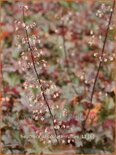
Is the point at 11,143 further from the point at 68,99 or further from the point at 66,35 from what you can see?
the point at 66,35

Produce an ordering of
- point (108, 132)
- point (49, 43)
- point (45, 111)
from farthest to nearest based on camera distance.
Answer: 1. point (49, 43)
2. point (108, 132)
3. point (45, 111)

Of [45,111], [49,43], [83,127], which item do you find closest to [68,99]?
[83,127]

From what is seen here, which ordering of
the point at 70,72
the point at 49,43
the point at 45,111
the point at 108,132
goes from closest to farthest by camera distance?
the point at 45,111
the point at 108,132
the point at 70,72
the point at 49,43

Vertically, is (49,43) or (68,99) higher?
(49,43)

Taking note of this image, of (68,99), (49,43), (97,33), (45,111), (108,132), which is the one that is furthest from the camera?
(97,33)

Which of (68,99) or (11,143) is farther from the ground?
(68,99)

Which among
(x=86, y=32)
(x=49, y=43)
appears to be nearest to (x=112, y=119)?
(x=49, y=43)

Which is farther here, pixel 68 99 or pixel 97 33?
pixel 97 33

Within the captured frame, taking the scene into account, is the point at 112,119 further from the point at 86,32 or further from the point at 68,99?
the point at 86,32

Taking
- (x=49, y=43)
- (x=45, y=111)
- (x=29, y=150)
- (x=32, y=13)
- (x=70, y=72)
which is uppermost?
(x=32, y=13)
